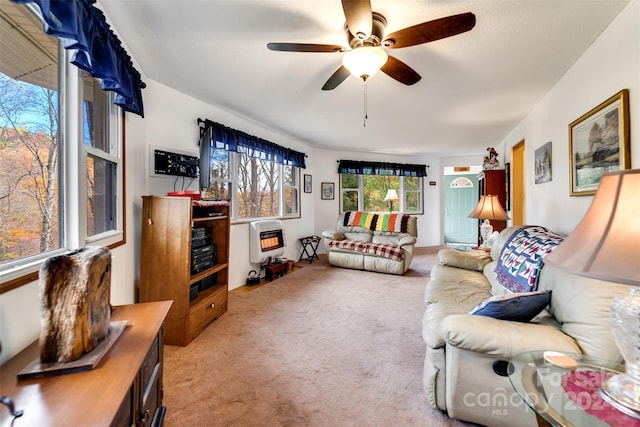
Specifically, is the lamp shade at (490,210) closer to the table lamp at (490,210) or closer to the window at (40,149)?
the table lamp at (490,210)

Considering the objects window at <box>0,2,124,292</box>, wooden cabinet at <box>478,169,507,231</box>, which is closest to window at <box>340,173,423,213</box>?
wooden cabinet at <box>478,169,507,231</box>

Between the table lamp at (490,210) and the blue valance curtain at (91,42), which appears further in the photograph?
the table lamp at (490,210)

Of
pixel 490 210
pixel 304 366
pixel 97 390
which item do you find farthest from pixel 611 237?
pixel 490 210

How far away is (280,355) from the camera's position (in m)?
2.06

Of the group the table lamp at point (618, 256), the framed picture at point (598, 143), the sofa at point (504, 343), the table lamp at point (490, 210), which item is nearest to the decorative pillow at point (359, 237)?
the table lamp at point (490, 210)

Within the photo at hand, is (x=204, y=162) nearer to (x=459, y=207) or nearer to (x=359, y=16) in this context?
(x=359, y=16)

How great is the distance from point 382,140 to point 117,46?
420cm

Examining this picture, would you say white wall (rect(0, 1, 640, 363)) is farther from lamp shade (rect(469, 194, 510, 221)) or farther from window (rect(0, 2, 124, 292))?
lamp shade (rect(469, 194, 510, 221))

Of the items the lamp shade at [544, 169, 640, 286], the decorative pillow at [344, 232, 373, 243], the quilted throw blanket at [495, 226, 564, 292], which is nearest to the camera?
the lamp shade at [544, 169, 640, 286]

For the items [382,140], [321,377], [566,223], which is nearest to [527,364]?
[321,377]

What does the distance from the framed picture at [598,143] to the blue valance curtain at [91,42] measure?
287cm

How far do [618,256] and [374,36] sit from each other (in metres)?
1.61

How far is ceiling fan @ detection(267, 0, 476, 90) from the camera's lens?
53.1 inches

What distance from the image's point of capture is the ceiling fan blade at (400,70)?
1819 millimetres
